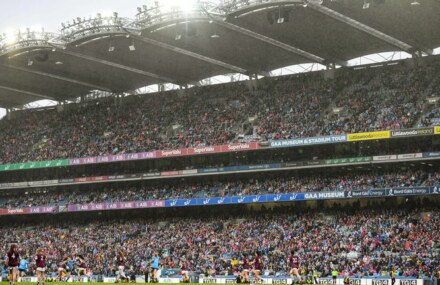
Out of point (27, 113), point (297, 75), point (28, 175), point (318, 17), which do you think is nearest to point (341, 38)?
point (318, 17)

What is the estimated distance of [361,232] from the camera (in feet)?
173

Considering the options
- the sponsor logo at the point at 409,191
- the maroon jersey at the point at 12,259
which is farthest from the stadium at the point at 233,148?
the maroon jersey at the point at 12,259

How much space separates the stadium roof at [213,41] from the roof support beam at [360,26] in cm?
8

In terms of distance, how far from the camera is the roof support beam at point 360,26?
51.8 meters

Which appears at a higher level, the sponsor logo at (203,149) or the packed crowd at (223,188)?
the sponsor logo at (203,149)

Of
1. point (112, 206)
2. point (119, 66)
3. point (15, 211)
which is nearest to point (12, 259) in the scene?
point (112, 206)

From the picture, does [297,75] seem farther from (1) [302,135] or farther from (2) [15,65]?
(2) [15,65]

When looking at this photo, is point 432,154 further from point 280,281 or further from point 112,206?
point 112,206

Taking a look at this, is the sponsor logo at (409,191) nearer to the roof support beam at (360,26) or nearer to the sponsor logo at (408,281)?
the sponsor logo at (408,281)

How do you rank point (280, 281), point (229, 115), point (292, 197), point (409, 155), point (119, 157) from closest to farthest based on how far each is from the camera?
point (280, 281) < point (409, 155) < point (292, 197) < point (229, 115) < point (119, 157)

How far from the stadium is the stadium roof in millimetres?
200

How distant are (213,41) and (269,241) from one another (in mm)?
17591

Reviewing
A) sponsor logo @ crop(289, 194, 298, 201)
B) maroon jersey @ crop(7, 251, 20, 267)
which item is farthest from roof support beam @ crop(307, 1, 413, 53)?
maroon jersey @ crop(7, 251, 20, 267)

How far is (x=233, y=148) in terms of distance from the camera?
63312 millimetres
